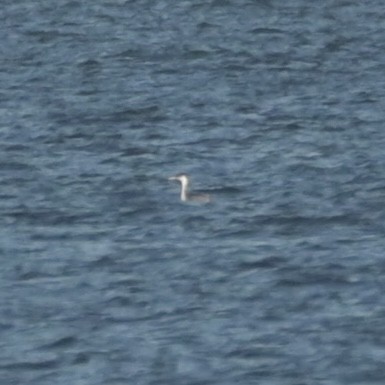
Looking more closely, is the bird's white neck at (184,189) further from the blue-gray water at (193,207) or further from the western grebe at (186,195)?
the blue-gray water at (193,207)

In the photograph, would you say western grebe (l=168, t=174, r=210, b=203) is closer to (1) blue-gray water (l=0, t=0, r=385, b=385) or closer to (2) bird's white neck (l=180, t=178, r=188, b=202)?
(2) bird's white neck (l=180, t=178, r=188, b=202)

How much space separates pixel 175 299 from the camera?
24312 millimetres

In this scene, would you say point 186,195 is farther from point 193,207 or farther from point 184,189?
Answer: point 193,207

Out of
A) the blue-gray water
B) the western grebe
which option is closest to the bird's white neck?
the western grebe

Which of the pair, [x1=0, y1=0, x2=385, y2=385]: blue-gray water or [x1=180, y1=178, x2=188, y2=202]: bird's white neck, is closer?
[x1=0, y1=0, x2=385, y2=385]: blue-gray water

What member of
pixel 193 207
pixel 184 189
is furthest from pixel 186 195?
pixel 193 207

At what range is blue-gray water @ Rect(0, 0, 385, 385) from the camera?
74.5 feet

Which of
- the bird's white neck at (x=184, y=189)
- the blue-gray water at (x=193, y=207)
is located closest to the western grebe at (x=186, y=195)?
the bird's white neck at (x=184, y=189)

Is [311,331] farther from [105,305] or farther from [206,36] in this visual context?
[206,36]

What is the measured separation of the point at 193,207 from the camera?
28156 mm

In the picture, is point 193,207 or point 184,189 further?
point 184,189

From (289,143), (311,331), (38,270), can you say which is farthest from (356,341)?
(289,143)

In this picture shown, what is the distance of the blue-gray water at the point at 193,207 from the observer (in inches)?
894

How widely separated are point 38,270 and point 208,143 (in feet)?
23.5
